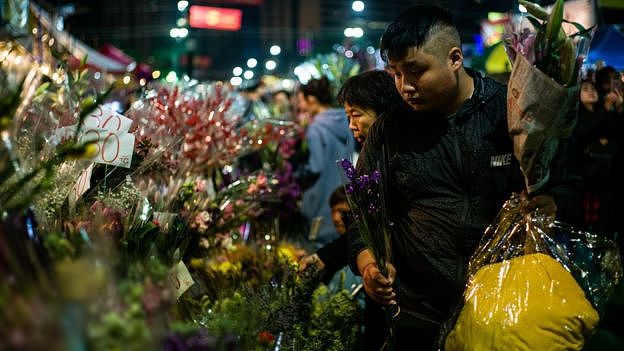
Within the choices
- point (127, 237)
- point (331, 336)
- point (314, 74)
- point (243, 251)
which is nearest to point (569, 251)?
point (331, 336)

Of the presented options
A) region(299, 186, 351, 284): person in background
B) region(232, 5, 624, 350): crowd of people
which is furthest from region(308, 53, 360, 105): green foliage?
region(232, 5, 624, 350): crowd of people

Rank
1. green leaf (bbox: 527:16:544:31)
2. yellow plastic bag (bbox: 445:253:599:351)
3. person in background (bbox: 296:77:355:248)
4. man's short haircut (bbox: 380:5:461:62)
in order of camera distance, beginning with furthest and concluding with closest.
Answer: person in background (bbox: 296:77:355:248)
man's short haircut (bbox: 380:5:461:62)
green leaf (bbox: 527:16:544:31)
yellow plastic bag (bbox: 445:253:599:351)

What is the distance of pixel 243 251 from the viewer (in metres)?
4.36

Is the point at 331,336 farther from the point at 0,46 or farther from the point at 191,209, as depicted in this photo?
the point at 0,46

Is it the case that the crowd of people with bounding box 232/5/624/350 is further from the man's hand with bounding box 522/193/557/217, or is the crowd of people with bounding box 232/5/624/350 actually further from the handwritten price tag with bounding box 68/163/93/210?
the handwritten price tag with bounding box 68/163/93/210

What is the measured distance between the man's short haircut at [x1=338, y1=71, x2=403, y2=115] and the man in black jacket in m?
0.58

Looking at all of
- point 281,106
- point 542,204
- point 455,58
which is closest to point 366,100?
point 455,58

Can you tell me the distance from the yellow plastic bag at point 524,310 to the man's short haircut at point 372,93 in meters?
1.15

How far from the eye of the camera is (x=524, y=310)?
7.48 feet

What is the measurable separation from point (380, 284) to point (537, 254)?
0.55m

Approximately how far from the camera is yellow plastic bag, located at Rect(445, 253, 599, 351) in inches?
88.0

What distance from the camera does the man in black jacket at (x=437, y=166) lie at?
274 cm

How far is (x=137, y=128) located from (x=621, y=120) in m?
4.56

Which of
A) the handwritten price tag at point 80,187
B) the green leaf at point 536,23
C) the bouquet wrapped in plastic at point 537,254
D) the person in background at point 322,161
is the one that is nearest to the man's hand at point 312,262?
the bouquet wrapped in plastic at point 537,254
